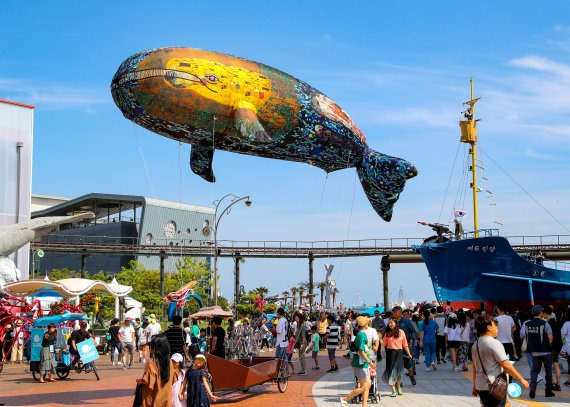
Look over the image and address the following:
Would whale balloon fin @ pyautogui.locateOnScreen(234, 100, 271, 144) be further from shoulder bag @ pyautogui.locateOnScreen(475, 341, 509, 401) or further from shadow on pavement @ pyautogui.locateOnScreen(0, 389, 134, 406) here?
shoulder bag @ pyautogui.locateOnScreen(475, 341, 509, 401)

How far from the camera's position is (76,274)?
3187 inches

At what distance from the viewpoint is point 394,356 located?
1495 centimetres

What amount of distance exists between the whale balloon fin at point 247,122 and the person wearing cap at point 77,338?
8.28m

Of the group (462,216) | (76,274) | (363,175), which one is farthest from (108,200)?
(363,175)

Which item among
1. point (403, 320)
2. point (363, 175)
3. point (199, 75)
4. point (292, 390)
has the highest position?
point (199, 75)

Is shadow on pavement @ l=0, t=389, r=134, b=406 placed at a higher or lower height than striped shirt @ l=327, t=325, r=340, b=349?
lower

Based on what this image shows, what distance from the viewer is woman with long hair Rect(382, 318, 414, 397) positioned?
14.8m

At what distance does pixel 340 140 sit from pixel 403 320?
4.56 meters

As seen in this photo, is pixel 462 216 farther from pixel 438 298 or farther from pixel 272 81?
pixel 272 81

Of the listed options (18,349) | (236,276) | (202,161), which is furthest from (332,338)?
(236,276)

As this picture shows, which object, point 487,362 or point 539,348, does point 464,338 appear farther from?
point 487,362

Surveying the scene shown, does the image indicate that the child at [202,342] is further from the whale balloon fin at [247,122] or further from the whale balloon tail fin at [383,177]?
the whale balloon fin at [247,122]

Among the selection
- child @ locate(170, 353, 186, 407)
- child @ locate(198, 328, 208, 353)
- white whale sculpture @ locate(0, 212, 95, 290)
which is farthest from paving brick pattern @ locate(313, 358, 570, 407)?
white whale sculpture @ locate(0, 212, 95, 290)

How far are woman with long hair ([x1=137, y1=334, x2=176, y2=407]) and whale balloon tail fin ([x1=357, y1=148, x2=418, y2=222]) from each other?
32.3 ft
